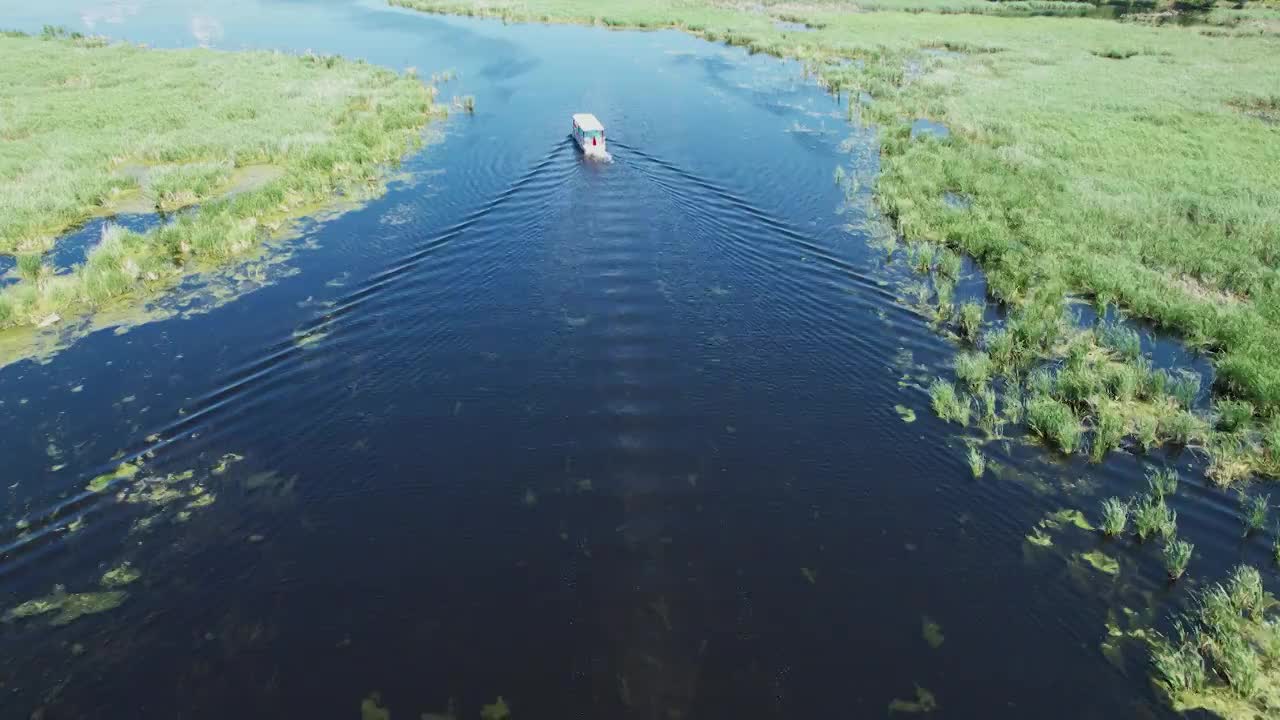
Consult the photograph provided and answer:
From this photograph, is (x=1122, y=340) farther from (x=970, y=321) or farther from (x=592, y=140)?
(x=592, y=140)

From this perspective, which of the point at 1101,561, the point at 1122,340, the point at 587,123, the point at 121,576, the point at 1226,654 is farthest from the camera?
the point at 587,123

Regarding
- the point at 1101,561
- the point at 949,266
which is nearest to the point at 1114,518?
the point at 1101,561

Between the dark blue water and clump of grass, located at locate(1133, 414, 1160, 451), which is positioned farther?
clump of grass, located at locate(1133, 414, 1160, 451)

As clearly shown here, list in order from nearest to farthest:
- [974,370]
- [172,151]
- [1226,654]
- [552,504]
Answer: [1226,654] → [552,504] → [974,370] → [172,151]

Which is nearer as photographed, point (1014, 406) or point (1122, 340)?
point (1014, 406)

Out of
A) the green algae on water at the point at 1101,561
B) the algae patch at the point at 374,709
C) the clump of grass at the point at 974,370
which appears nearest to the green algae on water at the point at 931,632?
the green algae on water at the point at 1101,561

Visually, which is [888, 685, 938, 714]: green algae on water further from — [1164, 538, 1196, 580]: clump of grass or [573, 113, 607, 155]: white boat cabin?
[573, 113, 607, 155]: white boat cabin

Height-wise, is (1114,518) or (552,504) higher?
(1114,518)

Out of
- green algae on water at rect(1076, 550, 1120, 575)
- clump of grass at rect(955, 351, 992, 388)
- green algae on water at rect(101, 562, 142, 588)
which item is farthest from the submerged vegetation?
green algae on water at rect(101, 562, 142, 588)
